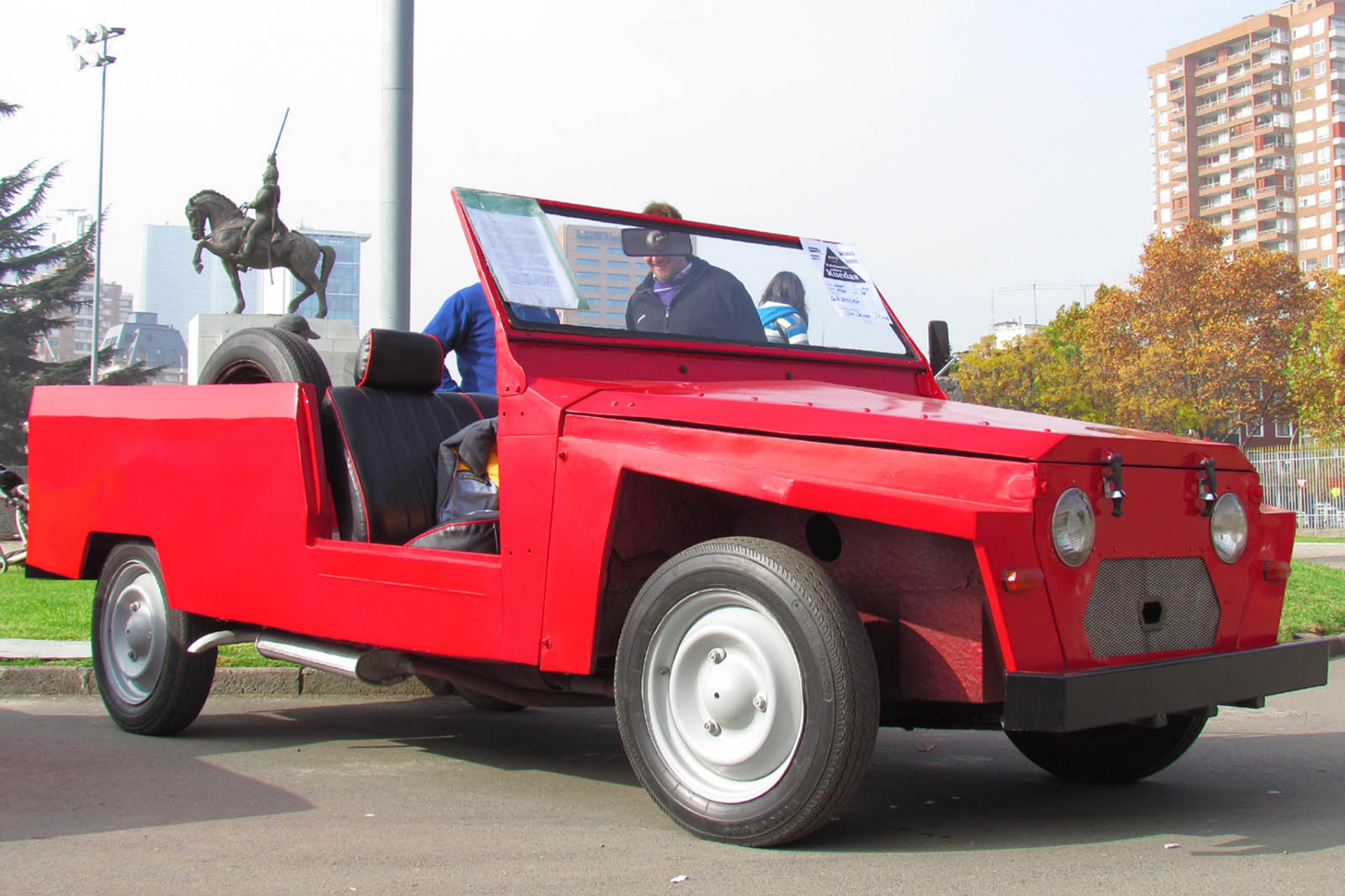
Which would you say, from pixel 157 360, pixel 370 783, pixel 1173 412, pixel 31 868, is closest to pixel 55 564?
pixel 370 783

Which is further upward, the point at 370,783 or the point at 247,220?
the point at 247,220

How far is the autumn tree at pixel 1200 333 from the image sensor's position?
43.2 metres

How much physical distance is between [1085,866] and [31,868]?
8.75ft

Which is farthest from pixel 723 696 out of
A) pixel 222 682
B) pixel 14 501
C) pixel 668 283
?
pixel 14 501

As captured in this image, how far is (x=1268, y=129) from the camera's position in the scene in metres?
117

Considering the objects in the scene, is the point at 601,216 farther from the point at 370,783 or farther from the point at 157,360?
the point at 157,360

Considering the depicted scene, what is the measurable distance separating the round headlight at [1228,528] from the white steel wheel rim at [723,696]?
1.29 m

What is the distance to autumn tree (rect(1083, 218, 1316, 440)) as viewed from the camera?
43.2m

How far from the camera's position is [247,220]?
2186 cm

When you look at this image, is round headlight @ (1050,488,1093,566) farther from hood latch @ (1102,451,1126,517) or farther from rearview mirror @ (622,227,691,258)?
rearview mirror @ (622,227,691,258)

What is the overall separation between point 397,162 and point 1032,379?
39.0 meters

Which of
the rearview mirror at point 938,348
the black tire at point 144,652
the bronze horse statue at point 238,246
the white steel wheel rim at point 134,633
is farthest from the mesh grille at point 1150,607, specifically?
the bronze horse statue at point 238,246

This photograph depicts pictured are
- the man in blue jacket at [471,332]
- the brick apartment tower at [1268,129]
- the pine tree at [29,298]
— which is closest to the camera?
the man in blue jacket at [471,332]

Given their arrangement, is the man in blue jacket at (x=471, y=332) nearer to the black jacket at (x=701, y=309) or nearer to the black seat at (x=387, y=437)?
the black seat at (x=387, y=437)
